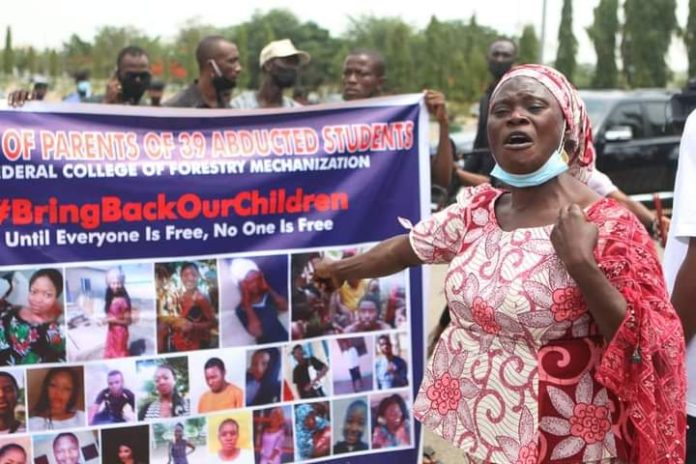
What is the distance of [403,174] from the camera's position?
3988 mm

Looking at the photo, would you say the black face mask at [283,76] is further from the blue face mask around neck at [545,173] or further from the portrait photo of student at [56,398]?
the blue face mask around neck at [545,173]

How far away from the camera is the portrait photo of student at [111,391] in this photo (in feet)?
11.1

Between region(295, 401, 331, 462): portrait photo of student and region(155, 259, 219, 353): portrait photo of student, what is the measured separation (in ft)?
1.54

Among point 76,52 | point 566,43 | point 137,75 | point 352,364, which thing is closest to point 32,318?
point 352,364

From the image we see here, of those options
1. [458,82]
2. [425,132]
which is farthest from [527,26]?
[425,132]

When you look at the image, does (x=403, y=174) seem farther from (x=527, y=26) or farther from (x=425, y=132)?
(x=527, y=26)

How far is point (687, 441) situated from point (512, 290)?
2.37ft

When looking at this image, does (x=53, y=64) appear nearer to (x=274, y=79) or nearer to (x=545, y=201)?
(x=274, y=79)

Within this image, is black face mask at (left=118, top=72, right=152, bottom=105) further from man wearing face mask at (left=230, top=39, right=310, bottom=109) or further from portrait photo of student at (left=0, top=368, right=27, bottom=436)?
portrait photo of student at (left=0, top=368, right=27, bottom=436)

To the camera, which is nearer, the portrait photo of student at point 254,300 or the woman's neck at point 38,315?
the woman's neck at point 38,315

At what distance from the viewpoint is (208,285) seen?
3.58m

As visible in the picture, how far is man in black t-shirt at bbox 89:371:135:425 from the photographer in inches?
134

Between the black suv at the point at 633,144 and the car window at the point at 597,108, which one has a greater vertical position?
the car window at the point at 597,108

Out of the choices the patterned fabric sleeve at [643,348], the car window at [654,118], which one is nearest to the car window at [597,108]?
the car window at [654,118]
